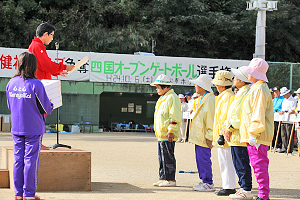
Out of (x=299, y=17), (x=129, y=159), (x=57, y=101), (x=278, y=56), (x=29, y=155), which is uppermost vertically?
(x=299, y=17)

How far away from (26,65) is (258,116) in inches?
118

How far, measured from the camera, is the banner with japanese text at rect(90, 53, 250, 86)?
81.1 feet

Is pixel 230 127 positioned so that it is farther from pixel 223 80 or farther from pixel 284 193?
pixel 284 193

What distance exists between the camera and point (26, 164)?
679 centimetres

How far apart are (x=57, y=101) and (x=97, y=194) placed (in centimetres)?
144

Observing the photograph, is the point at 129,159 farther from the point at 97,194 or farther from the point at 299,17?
the point at 299,17

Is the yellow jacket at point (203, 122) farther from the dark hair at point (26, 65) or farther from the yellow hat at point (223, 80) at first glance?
the dark hair at point (26, 65)

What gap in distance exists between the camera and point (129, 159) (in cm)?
1330

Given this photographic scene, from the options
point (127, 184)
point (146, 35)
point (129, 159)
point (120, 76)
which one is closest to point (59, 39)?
point (146, 35)

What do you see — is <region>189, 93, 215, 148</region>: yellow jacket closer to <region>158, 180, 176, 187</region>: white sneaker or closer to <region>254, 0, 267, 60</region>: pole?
<region>158, 180, 176, 187</region>: white sneaker

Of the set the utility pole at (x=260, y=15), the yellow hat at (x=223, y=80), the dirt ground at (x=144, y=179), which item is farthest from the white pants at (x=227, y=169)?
the utility pole at (x=260, y=15)

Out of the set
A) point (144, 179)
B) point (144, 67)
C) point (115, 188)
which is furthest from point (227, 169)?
point (144, 67)

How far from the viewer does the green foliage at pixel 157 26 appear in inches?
1313

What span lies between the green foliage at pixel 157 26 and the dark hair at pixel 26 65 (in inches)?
1034
